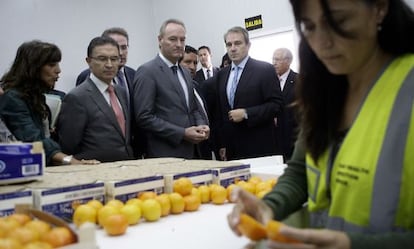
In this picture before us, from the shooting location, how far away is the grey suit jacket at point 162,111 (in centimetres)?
244

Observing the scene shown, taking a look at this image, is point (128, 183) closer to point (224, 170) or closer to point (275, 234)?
point (224, 170)

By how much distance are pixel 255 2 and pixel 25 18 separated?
103 inches

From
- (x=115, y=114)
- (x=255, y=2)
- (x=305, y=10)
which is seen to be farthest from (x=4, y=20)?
(x=305, y=10)

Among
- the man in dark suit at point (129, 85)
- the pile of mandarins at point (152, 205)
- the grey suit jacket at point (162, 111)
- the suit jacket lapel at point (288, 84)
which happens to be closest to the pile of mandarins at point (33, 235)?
the pile of mandarins at point (152, 205)

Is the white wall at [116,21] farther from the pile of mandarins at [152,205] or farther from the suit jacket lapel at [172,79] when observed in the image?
the pile of mandarins at [152,205]

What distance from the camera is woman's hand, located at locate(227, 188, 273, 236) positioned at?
86cm

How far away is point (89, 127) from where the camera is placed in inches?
84.2

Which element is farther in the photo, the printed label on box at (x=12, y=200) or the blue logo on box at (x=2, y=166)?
the blue logo on box at (x=2, y=166)

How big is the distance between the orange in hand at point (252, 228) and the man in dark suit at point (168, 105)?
1612 millimetres

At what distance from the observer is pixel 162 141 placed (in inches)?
98.3

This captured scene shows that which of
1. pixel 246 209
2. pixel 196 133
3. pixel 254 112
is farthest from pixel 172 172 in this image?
pixel 254 112

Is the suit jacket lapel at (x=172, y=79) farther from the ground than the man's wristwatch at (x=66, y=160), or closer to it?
farther from the ground

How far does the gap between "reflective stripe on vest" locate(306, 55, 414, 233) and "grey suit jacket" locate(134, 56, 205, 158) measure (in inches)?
66.4

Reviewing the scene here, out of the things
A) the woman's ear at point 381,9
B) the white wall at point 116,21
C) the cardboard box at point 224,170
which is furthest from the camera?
the white wall at point 116,21
